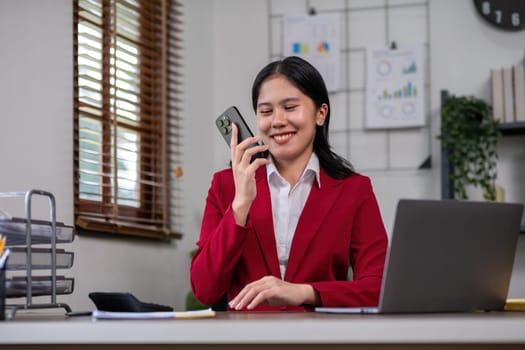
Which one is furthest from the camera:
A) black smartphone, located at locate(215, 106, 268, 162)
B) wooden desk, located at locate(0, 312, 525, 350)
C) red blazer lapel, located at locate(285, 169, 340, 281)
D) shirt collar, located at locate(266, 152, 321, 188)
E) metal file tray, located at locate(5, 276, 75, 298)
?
shirt collar, located at locate(266, 152, 321, 188)

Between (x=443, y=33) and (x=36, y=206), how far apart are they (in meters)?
2.08

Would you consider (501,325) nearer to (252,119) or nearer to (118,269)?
(118,269)

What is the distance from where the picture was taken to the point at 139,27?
362cm

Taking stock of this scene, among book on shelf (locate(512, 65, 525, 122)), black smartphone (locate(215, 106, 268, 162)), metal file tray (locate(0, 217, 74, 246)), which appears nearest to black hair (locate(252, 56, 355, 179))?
black smartphone (locate(215, 106, 268, 162))

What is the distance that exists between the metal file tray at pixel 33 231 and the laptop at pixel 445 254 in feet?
1.89

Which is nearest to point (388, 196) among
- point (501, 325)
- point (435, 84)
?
point (435, 84)

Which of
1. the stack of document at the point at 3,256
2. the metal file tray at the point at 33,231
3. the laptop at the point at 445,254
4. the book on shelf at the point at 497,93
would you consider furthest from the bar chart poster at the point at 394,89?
the stack of document at the point at 3,256

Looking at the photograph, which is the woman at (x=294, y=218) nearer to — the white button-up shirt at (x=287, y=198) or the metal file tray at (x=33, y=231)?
the white button-up shirt at (x=287, y=198)

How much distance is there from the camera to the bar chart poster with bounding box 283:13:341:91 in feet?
13.3

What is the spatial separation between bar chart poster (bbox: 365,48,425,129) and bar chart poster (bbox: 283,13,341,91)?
16cm

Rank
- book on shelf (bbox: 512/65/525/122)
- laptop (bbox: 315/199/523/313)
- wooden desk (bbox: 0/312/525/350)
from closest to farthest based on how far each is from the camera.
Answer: wooden desk (bbox: 0/312/525/350)
laptop (bbox: 315/199/523/313)
book on shelf (bbox: 512/65/525/122)

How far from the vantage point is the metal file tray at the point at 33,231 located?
155 centimetres

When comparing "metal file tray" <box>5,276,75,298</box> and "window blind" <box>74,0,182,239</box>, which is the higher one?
"window blind" <box>74,0,182,239</box>

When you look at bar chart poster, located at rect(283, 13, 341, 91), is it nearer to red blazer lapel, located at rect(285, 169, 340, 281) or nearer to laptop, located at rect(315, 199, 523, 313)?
red blazer lapel, located at rect(285, 169, 340, 281)
